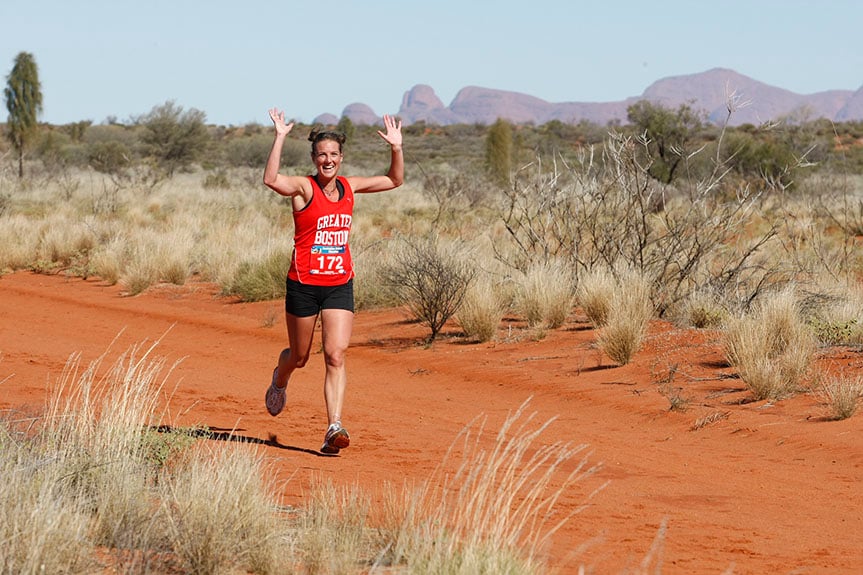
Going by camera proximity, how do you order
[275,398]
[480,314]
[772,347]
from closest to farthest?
[275,398] < [772,347] < [480,314]

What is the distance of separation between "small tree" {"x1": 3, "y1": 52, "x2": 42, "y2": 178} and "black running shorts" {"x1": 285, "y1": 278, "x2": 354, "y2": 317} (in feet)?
111

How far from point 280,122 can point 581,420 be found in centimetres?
377

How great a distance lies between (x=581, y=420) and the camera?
9.39 meters

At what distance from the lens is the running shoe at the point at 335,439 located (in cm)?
720

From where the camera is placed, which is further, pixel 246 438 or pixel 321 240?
pixel 246 438

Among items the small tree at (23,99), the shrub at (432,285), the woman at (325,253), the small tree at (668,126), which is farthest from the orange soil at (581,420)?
the small tree at (23,99)

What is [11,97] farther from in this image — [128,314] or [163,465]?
[163,465]

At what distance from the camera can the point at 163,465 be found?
6090 mm

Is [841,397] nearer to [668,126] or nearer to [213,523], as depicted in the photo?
[213,523]

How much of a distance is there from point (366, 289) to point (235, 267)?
3.21m

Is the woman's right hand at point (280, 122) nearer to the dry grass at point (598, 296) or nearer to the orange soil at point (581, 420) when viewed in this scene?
the orange soil at point (581, 420)

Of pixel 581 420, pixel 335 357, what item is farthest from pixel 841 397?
pixel 335 357

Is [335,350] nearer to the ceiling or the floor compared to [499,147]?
nearer to the floor

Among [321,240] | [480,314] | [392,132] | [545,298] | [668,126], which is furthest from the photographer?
[668,126]
